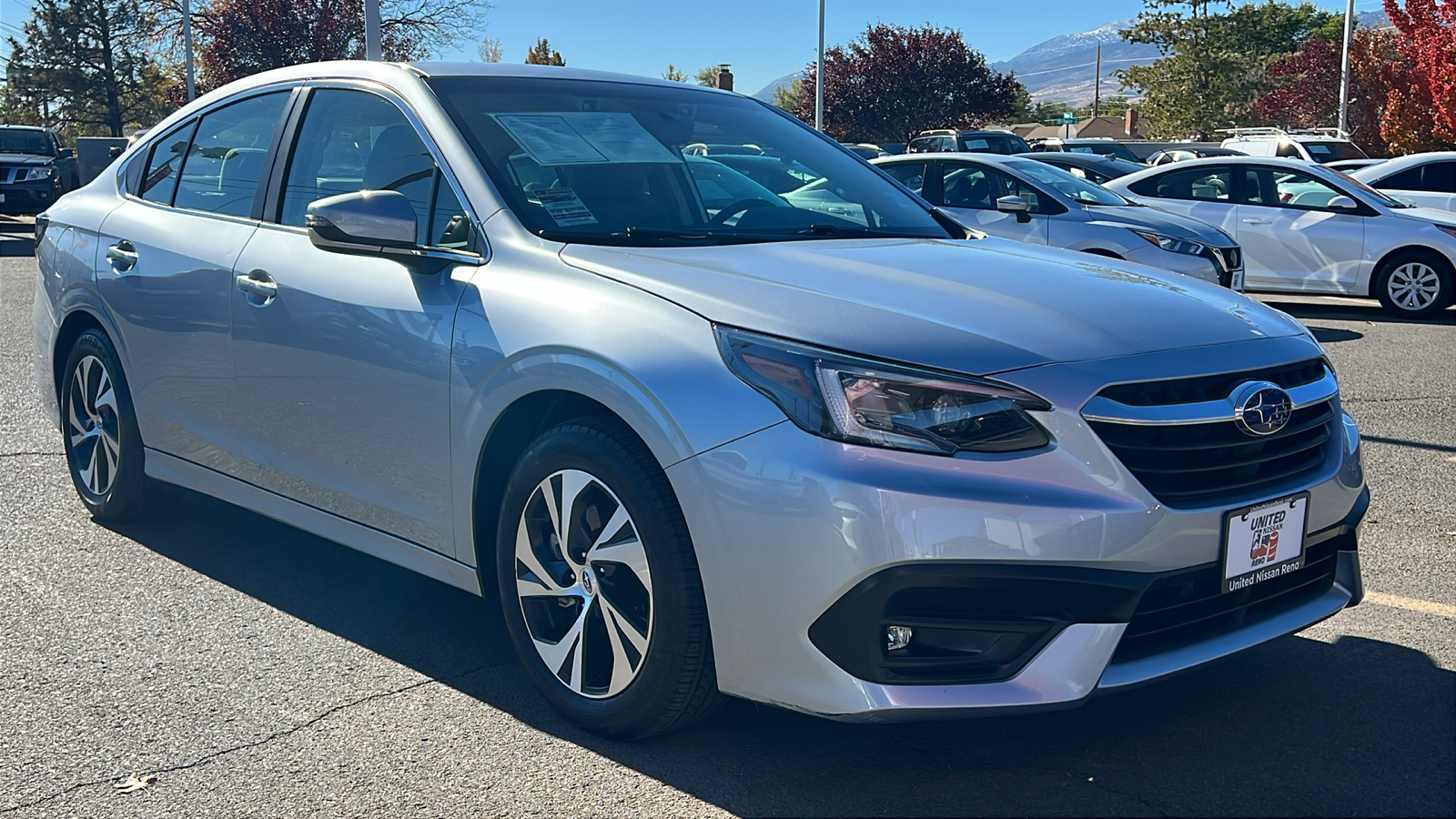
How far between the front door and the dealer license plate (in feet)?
6.30

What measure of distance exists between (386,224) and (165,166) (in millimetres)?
1946

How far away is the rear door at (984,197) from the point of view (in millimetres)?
11906

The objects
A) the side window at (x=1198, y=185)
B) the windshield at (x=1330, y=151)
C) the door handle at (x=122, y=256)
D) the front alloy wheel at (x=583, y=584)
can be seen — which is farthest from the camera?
the windshield at (x=1330, y=151)

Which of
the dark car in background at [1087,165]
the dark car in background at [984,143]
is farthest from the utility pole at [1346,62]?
the dark car in background at [1087,165]

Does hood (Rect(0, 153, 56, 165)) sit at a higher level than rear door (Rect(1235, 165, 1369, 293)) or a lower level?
higher

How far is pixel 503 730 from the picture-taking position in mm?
3537

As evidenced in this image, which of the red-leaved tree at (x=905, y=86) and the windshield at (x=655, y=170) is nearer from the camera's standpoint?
the windshield at (x=655, y=170)

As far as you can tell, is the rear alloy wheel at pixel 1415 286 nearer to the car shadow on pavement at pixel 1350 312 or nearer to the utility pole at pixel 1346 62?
the car shadow on pavement at pixel 1350 312

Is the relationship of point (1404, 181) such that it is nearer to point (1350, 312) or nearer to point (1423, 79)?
point (1350, 312)

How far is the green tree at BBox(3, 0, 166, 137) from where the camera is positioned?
170ft

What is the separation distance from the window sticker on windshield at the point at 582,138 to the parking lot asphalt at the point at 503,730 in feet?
4.68

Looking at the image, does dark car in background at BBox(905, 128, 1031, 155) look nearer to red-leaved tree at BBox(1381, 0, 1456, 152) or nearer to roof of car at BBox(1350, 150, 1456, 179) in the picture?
red-leaved tree at BBox(1381, 0, 1456, 152)

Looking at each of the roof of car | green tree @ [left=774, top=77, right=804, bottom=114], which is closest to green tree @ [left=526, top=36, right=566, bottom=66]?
green tree @ [left=774, top=77, right=804, bottom=114]

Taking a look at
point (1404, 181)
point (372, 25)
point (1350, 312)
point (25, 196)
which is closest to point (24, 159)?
point (25, 196)
